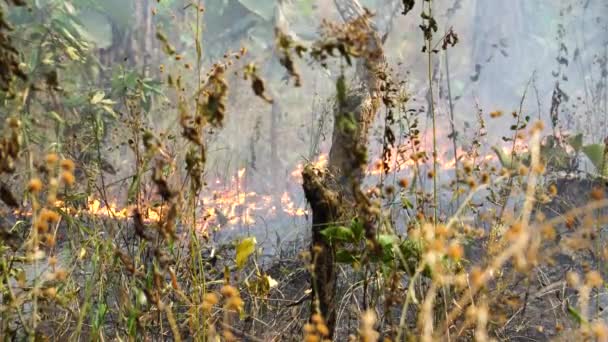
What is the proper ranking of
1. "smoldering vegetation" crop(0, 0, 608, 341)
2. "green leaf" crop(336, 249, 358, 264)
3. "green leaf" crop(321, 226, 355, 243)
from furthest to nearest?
"green leaf" crop(336, 249, 358, 264) → "green leaf" crop(321, 226, 355, 243) → "smoldering vegetation" crop(0, 0, 608, 341)

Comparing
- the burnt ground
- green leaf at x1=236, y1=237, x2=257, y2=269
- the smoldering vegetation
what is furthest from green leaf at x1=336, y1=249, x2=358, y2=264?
green leaf at x1=236, y1=237, x2=257, y2=269

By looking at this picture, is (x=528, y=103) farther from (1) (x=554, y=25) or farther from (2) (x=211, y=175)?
(2) (x=211, y=175)

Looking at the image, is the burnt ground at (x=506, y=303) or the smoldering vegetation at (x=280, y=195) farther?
the burnt ground at (x=506, y=303)

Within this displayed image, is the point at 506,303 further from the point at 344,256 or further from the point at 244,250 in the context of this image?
the point at 244,250

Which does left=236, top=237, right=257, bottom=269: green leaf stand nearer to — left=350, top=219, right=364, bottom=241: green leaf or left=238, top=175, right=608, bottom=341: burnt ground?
left=238, top=175, right=608, bottom=341: burnt ground

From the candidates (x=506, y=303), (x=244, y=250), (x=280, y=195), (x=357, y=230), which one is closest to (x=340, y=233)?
(x=357, y=230)

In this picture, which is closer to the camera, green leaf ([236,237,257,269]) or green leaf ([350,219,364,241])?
green leaf ([350,219,364,241])

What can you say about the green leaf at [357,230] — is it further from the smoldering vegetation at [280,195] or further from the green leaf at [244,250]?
the green leaf at [244,250]

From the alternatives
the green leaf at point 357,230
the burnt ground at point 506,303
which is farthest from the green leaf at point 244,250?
the green leaf at point 357,230

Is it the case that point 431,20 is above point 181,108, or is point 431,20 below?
above

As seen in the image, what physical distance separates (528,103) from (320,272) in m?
22.7

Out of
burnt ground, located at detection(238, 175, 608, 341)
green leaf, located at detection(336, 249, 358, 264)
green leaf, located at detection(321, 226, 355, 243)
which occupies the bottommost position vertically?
burnt ground, located at detection(238, 175, 608, 341)

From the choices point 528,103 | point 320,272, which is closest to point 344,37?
point 320,272

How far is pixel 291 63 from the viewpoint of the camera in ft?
5.50
